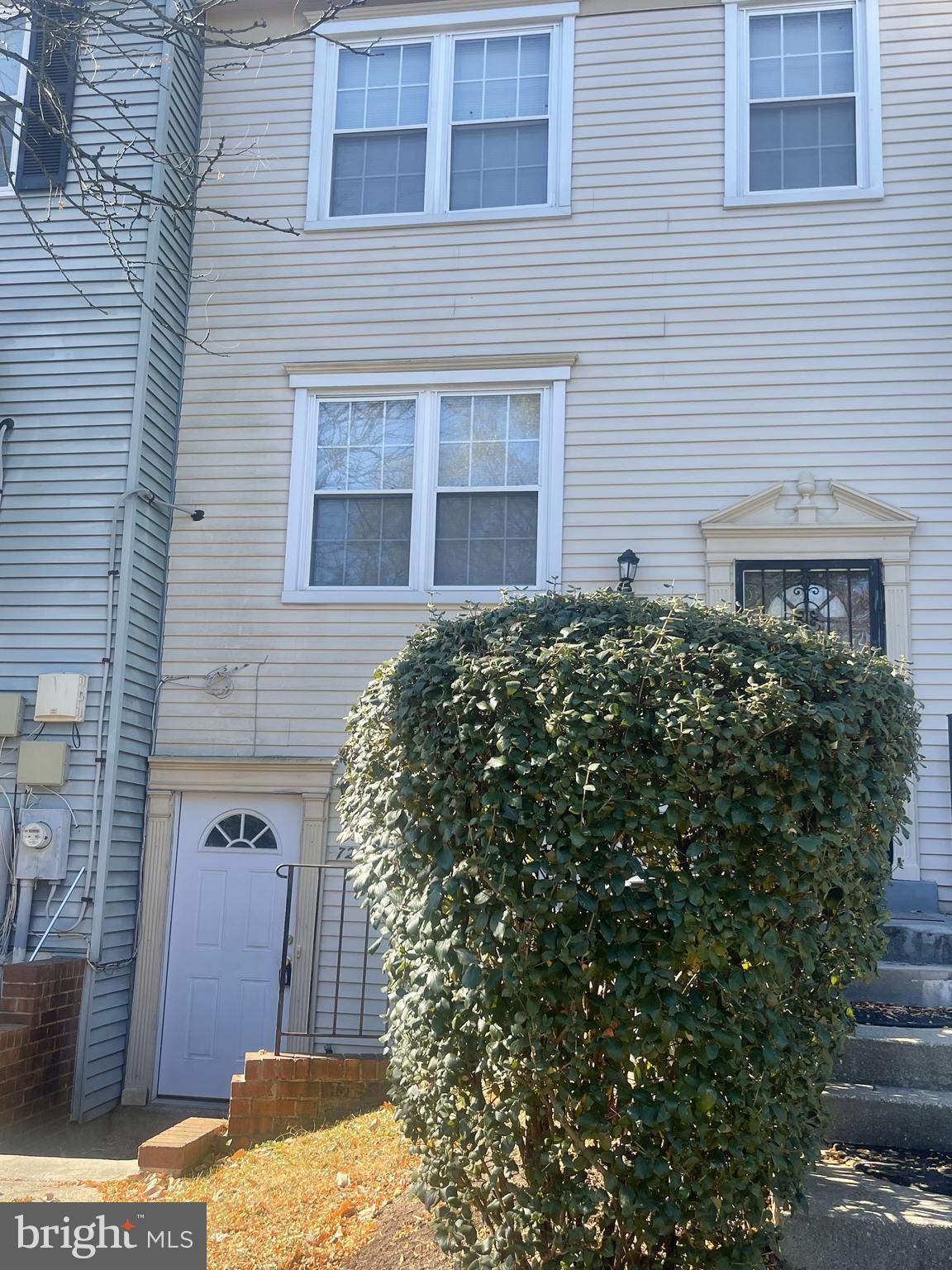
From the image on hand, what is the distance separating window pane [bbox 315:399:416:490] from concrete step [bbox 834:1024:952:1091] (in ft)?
17.0

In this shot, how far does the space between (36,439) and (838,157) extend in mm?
6256

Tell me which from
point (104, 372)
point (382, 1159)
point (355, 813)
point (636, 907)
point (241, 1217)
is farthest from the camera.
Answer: point (104, 372)

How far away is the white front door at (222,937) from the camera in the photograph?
7531mm

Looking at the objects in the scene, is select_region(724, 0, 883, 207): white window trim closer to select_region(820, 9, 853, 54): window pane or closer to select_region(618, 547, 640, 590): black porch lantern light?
select_region(820, 9, 853, 54): window pane

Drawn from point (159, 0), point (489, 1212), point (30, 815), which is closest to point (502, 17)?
point (159, 0)

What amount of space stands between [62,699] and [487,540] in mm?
3189

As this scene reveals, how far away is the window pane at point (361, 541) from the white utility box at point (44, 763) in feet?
7.02

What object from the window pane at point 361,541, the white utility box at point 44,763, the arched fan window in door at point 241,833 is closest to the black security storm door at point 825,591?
the window pane at point 361,541

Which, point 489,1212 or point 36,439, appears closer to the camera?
point 489,1212

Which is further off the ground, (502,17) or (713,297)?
(502,17)

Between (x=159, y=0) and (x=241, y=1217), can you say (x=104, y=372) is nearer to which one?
(x=159, y=0)

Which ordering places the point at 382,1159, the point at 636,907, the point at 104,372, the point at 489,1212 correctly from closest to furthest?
the point at 636,907 → the point at 489,1212 → the point at 382,1159 → the point at 104,372

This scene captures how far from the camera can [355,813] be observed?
368 cm

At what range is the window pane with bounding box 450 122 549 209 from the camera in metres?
8.38
